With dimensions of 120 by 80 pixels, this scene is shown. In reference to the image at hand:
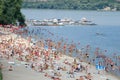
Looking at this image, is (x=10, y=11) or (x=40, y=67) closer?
(x=40, y=67)

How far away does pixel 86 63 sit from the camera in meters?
69.7

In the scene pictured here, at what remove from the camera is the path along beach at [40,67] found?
5412 centimetres

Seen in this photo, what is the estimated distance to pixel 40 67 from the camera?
195ft

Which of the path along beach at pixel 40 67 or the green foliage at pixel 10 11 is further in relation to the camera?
the green foliage at pixel 10 11

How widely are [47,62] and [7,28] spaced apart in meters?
49.1

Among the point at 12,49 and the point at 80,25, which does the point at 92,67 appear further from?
the point at 80,25

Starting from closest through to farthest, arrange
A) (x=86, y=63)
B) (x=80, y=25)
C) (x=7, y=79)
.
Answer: (x=7, y=79) < (x=86, y=63) < (x=80, y=25)

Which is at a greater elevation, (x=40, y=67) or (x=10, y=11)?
(x=40, y=67)

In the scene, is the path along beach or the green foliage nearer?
the path along beach

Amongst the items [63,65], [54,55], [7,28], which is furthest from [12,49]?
[7,28]

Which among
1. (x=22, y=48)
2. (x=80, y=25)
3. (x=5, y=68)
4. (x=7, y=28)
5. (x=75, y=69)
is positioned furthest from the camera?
(x=80, y=25)

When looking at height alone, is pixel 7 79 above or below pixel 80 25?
above

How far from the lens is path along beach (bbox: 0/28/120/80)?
5412 centimetres

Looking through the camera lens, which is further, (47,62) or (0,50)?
(0,50)
